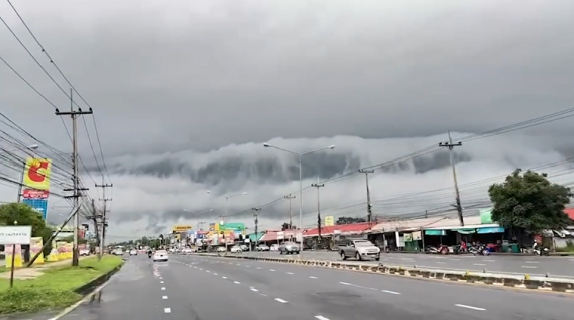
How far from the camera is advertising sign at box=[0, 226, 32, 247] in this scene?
20562mm

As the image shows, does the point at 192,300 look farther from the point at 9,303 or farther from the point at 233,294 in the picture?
the point at 9,303

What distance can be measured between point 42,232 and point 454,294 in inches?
2370

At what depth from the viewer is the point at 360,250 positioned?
4272 cm

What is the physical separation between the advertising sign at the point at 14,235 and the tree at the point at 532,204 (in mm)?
41229

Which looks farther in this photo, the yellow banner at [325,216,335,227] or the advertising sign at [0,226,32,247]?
the yellow banner at [325,216,335,227]

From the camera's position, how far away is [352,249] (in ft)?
144

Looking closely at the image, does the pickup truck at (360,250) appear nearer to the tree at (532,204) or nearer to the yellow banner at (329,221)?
the tree at (532,204)

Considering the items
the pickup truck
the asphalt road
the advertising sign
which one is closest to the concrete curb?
the asphalt road

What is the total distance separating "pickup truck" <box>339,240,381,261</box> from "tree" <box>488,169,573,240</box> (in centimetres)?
1464

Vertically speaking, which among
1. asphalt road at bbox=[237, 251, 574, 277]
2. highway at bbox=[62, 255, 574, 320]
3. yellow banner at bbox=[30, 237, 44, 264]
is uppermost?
yellow banner at bbox=[30, 237, 44, 264]

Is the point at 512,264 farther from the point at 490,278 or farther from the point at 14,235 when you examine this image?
the point at 14,235

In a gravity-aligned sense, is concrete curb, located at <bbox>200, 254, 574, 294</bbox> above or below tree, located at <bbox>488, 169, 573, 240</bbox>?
below

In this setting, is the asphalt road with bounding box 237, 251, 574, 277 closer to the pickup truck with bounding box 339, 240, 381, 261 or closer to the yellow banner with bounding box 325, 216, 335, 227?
the pickup truck with bounding box 339, 240, 381, 261

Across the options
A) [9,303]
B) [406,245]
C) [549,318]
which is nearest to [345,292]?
[549,318]
